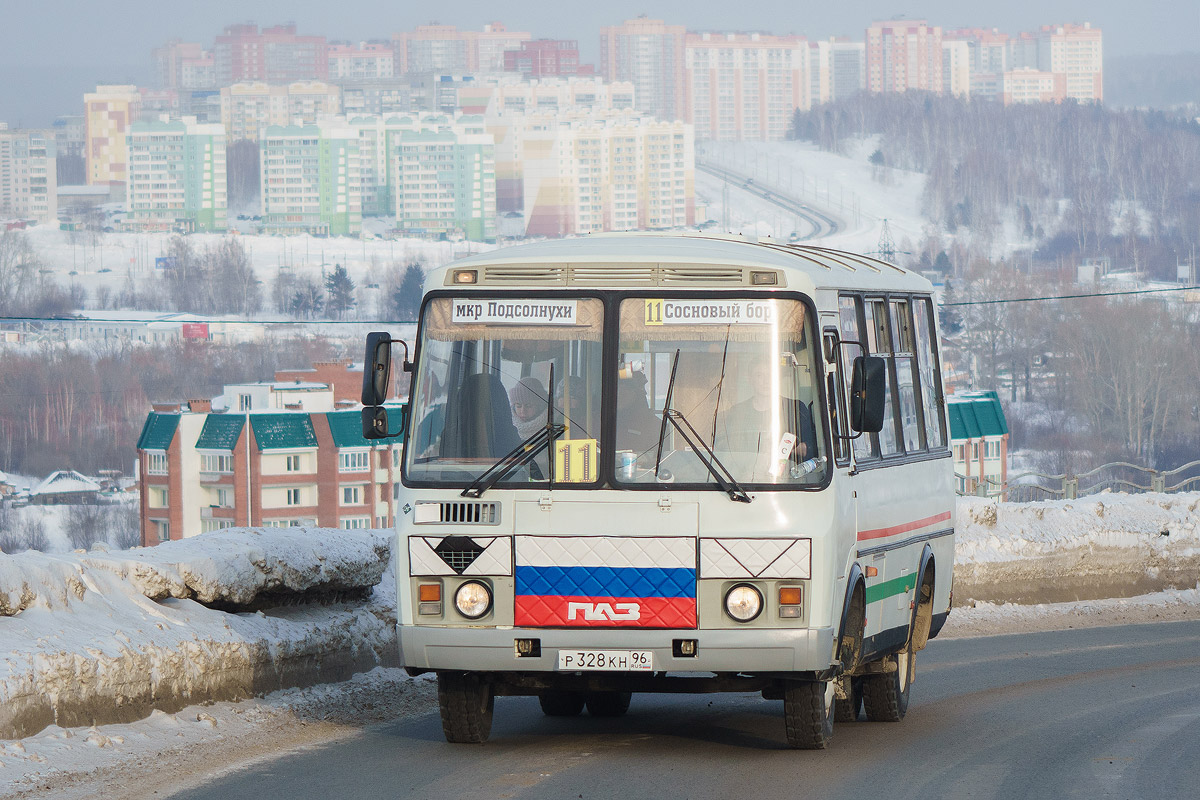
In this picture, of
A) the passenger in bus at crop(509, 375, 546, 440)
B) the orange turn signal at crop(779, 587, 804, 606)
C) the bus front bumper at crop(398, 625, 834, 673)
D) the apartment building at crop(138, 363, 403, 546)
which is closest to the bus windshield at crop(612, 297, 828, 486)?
the passenger in bus at crop(509, 375, 546, 440)

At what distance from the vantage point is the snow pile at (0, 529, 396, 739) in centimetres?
894

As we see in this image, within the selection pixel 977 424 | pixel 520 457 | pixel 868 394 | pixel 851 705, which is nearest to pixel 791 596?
pixel 868 394

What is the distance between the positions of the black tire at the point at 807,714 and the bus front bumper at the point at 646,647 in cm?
37

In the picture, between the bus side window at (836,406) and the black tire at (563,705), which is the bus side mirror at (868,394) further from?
the black tire at (563,705)

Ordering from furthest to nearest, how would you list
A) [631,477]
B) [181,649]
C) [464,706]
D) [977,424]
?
[977,424] → [181,649] → [464,706] → [631,477]

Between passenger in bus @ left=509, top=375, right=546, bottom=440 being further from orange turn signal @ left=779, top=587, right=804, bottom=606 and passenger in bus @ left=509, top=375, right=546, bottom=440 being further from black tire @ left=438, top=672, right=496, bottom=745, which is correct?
orange turn signal @ left=779, top=587, right=804, bottom=606

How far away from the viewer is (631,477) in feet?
28.9

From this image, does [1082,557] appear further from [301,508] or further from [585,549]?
[301,508]

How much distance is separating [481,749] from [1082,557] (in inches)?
464

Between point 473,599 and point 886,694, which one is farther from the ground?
point 473,599

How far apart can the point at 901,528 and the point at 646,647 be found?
2.41 metres

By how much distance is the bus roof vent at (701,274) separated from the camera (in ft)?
29.7

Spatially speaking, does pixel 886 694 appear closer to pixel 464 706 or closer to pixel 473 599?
pixel 464 706

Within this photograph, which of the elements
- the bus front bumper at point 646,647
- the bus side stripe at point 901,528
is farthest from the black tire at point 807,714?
the bus side stripe at point 901,528
